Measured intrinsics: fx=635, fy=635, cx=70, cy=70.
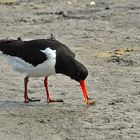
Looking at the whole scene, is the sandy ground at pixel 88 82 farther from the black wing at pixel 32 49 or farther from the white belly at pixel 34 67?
the black wing at pixel 32 49

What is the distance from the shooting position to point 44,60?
378 inches

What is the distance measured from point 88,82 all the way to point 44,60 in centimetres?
181

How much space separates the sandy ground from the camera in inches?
343

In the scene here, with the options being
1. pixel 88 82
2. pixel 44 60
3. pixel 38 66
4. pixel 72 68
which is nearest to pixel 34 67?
pixel 38 66

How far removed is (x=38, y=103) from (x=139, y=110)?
1.66 meters

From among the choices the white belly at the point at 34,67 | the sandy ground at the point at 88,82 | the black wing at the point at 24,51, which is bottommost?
the sandy ground at the point at 88,82

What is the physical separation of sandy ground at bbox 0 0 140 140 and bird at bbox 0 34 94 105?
410 mm

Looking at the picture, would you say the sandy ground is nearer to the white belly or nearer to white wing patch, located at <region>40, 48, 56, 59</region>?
the white belly

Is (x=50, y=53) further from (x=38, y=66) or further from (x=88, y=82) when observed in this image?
(x=88, y=82)

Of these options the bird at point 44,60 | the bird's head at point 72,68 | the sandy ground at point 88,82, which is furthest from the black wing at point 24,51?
the sandy ground at point 88,82

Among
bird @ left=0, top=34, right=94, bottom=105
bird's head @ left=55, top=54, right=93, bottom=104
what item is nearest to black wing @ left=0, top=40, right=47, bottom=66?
bird @ left=0, top=34, right=94, bottom=105

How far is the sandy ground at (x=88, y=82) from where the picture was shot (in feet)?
28.6

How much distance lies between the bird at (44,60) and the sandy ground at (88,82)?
1.35 ft

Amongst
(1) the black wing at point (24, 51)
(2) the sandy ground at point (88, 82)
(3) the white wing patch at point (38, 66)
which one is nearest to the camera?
(2) the sandy ground at point (88, 82)
